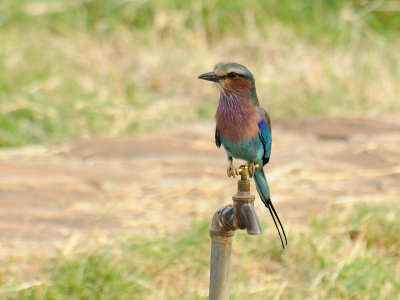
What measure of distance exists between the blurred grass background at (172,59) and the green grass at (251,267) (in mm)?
3584

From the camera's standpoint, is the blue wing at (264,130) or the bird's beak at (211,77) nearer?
the bird's beak at (211,77)

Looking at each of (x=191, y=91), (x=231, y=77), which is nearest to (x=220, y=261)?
(x=231, y=77)

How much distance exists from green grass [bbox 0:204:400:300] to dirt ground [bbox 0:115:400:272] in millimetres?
181

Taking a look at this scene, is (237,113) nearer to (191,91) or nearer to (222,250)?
(222,250)

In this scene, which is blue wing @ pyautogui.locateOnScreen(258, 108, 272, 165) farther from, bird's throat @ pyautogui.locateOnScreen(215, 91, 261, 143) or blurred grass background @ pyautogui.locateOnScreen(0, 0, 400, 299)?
blurred grass background @ pyautogui.locateOnScreen(0, 0, 400, 299)

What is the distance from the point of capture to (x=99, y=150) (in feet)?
18.5

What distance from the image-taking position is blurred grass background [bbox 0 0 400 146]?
23.5 ft

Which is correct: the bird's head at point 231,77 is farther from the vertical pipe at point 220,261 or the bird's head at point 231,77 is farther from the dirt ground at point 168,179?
the dirt ground at point 168,179

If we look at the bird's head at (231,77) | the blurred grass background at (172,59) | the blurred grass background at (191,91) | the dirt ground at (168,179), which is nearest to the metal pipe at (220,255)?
the bird's head at (231,77)

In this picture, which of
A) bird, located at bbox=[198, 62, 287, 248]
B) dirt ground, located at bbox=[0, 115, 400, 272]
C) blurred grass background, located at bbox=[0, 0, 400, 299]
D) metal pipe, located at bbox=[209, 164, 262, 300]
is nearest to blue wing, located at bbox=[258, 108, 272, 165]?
bird, located at bbox=[198, 62, 287, 248]

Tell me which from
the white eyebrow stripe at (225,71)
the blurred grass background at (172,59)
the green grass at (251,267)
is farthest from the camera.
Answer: the blurred grass background at (172,59)

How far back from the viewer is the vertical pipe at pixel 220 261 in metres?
2.01

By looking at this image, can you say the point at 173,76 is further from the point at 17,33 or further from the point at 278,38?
the point at 17,33

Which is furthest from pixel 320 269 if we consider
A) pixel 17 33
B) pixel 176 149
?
pixel 17 33
